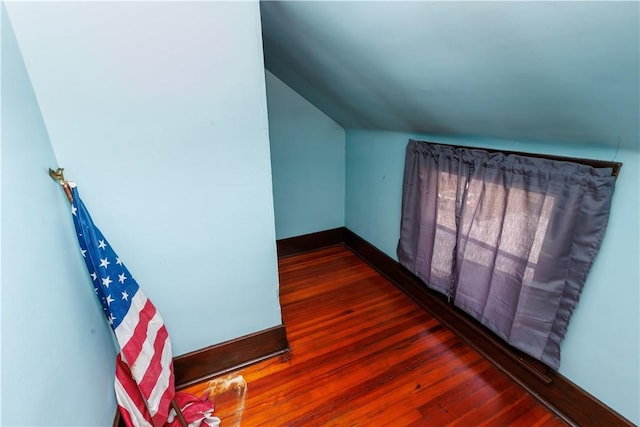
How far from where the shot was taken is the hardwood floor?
144 centimetres

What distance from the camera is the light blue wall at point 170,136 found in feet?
3.57

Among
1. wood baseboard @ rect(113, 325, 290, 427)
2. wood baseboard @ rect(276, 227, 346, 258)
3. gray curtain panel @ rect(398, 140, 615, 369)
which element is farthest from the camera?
wood baseboard @ rect(276, 227, 346, 258)

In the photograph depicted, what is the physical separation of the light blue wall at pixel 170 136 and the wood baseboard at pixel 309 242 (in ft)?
4.26

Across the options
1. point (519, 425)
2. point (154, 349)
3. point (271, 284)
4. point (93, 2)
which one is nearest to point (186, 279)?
point (154, 349)

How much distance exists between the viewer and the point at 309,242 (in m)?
3.06

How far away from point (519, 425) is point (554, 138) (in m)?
1.32

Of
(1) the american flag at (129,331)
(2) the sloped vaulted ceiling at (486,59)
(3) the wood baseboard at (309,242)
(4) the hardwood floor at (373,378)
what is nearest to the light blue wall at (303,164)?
(3) the wood baseboard at (309,242)

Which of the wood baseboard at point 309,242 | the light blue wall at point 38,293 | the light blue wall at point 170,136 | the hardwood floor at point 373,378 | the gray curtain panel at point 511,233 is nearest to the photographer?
the light blue wall at point 38,293

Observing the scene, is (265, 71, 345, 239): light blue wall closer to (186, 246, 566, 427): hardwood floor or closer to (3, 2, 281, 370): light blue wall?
(186, 246, 566, 427): hardwood floor

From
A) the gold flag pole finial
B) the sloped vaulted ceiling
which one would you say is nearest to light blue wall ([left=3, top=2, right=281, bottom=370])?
the gold flag pole finial

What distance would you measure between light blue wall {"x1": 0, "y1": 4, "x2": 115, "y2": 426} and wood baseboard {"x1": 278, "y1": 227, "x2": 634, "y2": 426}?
1894mm

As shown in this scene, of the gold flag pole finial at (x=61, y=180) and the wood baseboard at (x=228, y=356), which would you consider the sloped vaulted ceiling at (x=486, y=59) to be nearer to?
the gold flag pole finial at (x=61, y=180)

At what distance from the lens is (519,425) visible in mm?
1384

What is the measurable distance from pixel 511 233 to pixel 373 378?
106 cm
